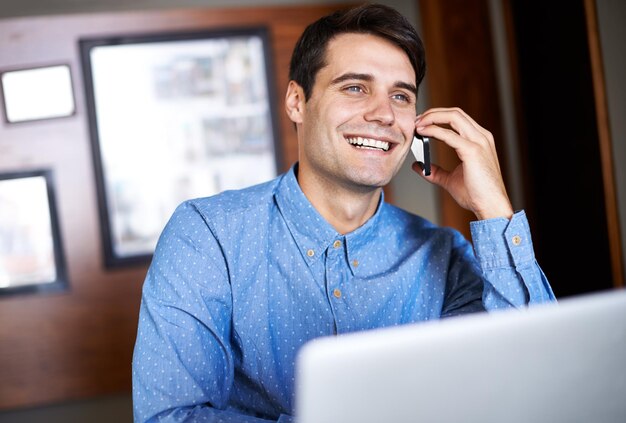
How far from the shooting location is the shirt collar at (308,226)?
4.96 ft

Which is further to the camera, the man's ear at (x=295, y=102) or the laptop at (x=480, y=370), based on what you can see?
the man's ear at (x=295, y=102)

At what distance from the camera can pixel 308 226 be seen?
5.06 ft

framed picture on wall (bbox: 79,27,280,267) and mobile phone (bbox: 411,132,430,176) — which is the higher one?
framed picture on wall (bbox: 79,27,280,267)

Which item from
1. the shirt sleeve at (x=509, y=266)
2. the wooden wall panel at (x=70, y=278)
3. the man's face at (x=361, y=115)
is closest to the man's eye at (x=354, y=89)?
the man's face at (x=361, y=115)

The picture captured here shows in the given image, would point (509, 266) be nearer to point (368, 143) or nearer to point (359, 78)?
point (368, 143)

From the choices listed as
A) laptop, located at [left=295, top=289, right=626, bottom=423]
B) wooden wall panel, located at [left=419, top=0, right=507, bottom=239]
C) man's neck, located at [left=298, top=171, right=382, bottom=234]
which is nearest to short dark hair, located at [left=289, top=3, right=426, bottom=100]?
man's neck, located at [left=298, top=171, right=382, bottom=234]

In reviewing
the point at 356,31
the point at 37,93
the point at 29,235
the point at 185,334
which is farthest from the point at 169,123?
the point at 185,334

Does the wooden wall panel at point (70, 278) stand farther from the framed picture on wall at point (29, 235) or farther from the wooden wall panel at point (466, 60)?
the wooden wall panel at point (466, 60)

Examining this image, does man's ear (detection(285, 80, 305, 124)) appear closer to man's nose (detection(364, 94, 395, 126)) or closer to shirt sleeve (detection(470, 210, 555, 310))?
man's nose (detection(364, 94, 395, 126))

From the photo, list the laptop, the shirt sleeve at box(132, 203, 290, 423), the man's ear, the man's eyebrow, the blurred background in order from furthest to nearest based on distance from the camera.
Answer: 1. the blurred background
2. the man's ear
3. the man's eyebrow
4. the shirt sleeve at box(132, 203, 290, 423)
5. the laptop

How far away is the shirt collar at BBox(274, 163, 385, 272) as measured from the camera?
151 centimetres

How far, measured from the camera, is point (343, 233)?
5.38 feet

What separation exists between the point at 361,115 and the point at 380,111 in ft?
0.15

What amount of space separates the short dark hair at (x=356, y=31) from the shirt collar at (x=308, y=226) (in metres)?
0.30
